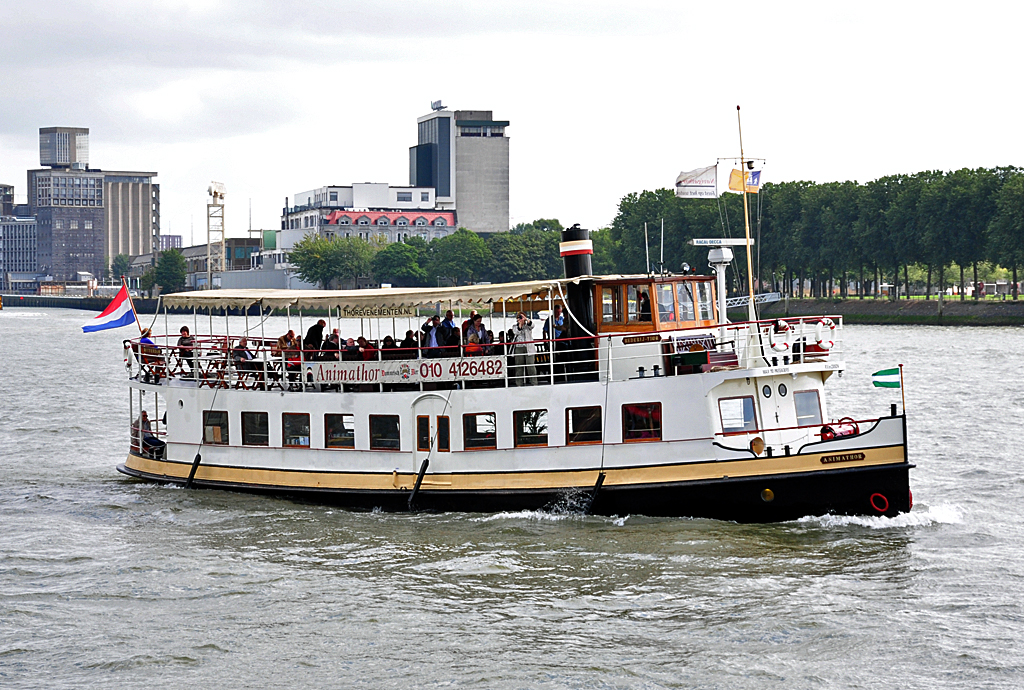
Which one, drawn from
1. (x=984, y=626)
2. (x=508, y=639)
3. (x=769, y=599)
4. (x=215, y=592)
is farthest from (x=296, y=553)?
(x=984, y=626)

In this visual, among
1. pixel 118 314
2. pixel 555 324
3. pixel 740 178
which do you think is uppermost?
pixel 740 178

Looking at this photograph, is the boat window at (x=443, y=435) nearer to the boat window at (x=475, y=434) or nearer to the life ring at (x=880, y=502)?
the boat window at (x=475, y=434)

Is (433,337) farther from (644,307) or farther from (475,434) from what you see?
(644,307)

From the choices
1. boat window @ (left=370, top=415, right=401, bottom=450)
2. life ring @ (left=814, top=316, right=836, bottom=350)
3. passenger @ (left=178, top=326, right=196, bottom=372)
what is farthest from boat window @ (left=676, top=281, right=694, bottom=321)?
passenger @ (left=178, top=326, right=196, bottom=372)

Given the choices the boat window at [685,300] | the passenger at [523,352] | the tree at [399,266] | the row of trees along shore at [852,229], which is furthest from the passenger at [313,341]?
the tree at [399,266]

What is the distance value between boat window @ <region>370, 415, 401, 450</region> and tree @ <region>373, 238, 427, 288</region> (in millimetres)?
163662

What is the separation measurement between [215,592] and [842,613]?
33.2 ft

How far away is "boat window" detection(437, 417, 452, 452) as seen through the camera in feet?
75.9

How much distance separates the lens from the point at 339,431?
24094 mm

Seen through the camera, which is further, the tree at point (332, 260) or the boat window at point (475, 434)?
the tree at point (332, 260)

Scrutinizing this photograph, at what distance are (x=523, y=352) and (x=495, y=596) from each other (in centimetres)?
605

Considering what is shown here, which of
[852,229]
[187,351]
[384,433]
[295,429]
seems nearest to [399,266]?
[852,229]

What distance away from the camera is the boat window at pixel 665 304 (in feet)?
76.2

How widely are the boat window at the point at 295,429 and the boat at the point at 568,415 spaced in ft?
0.10
